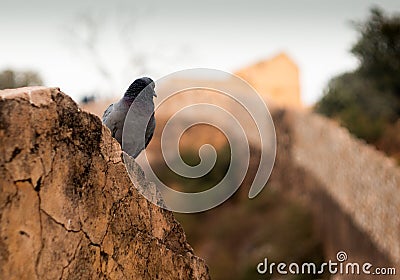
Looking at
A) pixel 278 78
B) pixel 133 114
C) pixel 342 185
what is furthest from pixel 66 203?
pixel 278 78

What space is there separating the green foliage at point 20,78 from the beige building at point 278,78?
999 cm

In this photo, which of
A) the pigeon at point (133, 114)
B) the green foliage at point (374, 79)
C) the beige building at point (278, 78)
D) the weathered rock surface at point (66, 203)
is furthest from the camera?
the beige building at point (278, 78)

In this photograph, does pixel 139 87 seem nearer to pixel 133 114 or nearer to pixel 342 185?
pixel 133 114

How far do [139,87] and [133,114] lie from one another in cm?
18

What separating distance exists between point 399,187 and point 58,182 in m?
8.51

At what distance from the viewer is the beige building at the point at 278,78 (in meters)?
40.8

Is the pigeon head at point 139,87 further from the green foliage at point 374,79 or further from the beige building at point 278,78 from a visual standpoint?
the beige building at point 278,78

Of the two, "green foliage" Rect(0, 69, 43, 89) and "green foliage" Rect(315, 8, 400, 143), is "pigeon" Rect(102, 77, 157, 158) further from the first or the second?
"green foliage" Rect(0, 69, 43, 89)

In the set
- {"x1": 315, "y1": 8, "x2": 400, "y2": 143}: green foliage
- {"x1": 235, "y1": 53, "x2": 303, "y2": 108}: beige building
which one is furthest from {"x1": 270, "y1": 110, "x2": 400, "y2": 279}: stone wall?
{"x1": 235, "y1": 53, "x2": 303, "y2": 108}: beige building

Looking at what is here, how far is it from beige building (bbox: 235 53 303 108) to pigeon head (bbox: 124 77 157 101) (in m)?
34.8

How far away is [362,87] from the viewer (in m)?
30.8

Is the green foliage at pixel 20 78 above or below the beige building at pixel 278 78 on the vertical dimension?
below

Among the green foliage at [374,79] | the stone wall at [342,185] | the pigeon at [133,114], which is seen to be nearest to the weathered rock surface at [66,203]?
the pigeon at [133,114]

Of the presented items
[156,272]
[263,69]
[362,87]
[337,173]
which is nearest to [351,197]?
[337,173]
